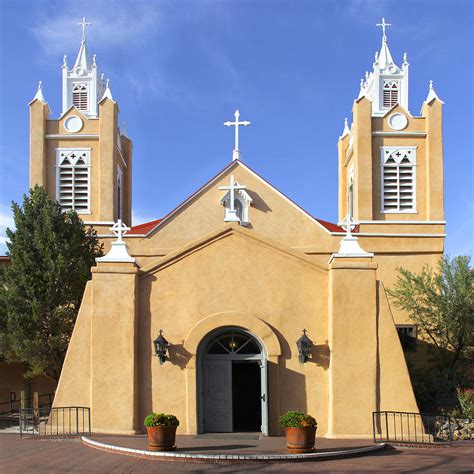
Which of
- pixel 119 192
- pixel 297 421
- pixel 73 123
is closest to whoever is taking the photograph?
pixel 297 421

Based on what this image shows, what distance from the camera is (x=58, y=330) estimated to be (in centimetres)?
2550

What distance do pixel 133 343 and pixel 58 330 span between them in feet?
23.8

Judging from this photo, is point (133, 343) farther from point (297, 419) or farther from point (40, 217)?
point (40, 217)

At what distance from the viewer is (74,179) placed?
3522 cm

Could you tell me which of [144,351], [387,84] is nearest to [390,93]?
[387,84]

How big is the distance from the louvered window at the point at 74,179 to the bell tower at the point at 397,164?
40.3ft

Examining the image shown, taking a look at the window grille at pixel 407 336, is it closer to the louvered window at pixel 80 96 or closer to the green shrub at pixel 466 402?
the green shrub at pixel 466 402

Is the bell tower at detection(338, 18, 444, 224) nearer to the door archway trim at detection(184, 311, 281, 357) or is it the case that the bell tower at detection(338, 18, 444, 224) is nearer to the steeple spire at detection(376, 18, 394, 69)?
the steeple spire at detection(376, 18, 394, 69)

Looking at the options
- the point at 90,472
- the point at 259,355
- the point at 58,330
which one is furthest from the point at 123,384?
the point at 58,330

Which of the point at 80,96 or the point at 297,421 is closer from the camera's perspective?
the point at 297,421

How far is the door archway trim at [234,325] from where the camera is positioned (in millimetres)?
19141

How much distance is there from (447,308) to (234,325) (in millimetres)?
8516

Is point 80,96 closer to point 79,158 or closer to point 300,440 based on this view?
point 79,158

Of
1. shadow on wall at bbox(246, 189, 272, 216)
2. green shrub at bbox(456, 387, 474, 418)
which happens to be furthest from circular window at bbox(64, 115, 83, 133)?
green shrub at bbox(456, 387, 474, 418)
